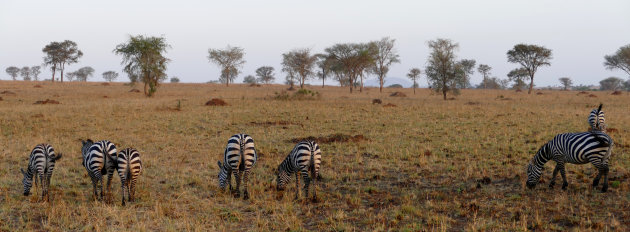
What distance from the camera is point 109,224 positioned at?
7594mm

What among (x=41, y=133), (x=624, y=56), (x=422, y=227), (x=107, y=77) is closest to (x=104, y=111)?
(x=41, y=133)

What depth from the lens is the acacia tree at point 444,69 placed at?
45.2 m

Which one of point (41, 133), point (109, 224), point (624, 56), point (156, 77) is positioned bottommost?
point (109, 224)

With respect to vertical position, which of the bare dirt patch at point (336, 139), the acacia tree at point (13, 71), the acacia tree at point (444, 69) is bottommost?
the bare dirt patch at point (336, 139)

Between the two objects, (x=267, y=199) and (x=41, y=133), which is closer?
(x=267, y=199)

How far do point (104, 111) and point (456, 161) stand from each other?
80.8 ft

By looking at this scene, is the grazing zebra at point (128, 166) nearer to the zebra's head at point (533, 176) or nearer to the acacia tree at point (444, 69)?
the zebra's head at point (533, 176)

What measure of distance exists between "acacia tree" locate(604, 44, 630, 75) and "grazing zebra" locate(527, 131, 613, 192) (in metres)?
72.7

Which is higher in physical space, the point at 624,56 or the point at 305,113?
the point at 624,56

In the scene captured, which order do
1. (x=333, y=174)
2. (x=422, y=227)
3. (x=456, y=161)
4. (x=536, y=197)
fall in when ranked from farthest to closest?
(x=456, y=161) → (x=333, y=174) → (x=536, y=197) → (x=422, y=227)

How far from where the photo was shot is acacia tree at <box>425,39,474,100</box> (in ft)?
148

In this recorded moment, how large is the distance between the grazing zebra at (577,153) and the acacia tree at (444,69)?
123 ft

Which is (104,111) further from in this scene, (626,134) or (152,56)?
(626,134)

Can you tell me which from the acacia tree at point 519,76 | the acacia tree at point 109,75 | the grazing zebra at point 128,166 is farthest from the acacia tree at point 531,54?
the acacia tree at point 109,75
